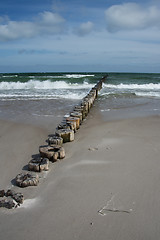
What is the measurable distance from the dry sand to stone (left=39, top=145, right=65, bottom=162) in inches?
5.5

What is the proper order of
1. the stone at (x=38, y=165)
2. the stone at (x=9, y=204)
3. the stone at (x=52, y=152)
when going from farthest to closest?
the stone at (x=52, y=152), the stone at (x=38, y=165), the stone at (x=9, y=204)

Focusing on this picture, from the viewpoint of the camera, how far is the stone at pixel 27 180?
3.16 m

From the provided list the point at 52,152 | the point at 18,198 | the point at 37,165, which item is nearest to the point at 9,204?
the point at 18,198

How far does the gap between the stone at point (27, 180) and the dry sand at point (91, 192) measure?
0.28ft

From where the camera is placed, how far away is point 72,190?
3.12m

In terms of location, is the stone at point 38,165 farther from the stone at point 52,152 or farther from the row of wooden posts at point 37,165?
the stone at point 52,152

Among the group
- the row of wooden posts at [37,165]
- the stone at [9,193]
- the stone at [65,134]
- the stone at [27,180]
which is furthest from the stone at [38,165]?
the stone at [65,134]

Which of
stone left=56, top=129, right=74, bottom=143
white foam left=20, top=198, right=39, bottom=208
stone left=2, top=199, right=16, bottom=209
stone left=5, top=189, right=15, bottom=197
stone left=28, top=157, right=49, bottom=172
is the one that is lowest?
white foam left=20, top=198, right=39, bottom=208

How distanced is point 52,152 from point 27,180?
3.02ft

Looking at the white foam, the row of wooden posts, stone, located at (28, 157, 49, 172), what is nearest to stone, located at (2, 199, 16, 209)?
the row of wooden posts

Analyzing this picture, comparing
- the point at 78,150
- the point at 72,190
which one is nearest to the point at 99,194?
the point at 72,190

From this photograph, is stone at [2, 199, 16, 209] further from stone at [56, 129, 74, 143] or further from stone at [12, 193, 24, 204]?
stone at [56, 129, 74, 143]

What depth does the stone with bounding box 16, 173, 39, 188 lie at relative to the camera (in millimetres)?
3160

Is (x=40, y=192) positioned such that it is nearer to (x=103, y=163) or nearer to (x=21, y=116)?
(x=103, y=163)
